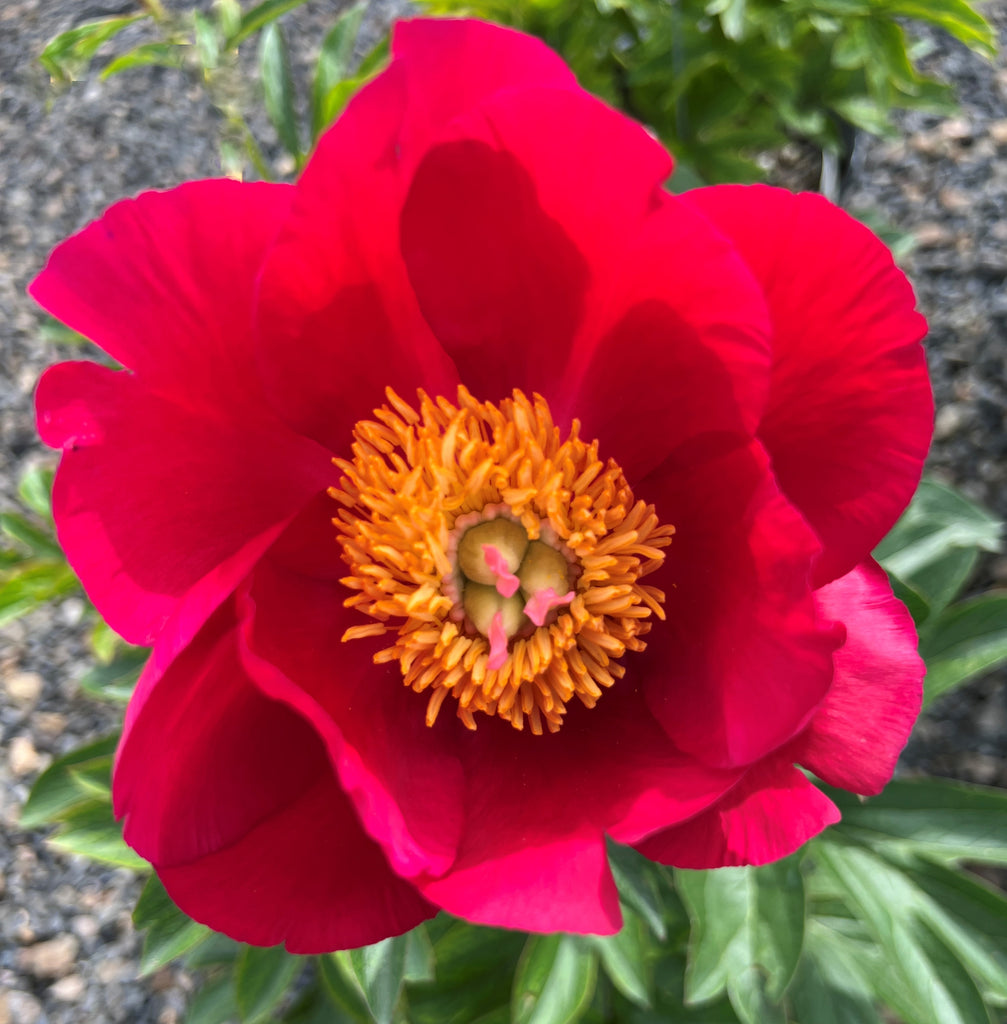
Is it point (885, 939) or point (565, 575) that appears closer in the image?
point (565, 575)

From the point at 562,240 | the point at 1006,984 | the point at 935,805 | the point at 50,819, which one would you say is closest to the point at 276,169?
the point at 50,819

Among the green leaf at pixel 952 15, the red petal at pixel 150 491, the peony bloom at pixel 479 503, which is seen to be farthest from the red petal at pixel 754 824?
the green leaf at pixel 952 15

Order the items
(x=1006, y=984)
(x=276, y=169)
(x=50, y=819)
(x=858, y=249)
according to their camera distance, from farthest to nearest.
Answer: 1. (x=276, y=169)
2. (x=50, y=819)
3. (x=1006, y=984)
4. (x=858, y=249)

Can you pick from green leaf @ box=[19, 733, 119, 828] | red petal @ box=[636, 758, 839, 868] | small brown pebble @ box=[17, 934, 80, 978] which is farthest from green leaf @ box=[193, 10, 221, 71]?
small brown pebble @ box=[17, 934, 80, 978]

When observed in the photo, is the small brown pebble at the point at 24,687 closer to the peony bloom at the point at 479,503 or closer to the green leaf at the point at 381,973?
the green leaf at the point at 381,973

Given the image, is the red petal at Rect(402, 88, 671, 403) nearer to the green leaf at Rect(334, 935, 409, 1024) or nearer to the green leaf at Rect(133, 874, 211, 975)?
the green leaf at Rect(334, 935, 409, 1024)

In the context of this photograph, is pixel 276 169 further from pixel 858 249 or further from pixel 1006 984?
pixel 1006 984
